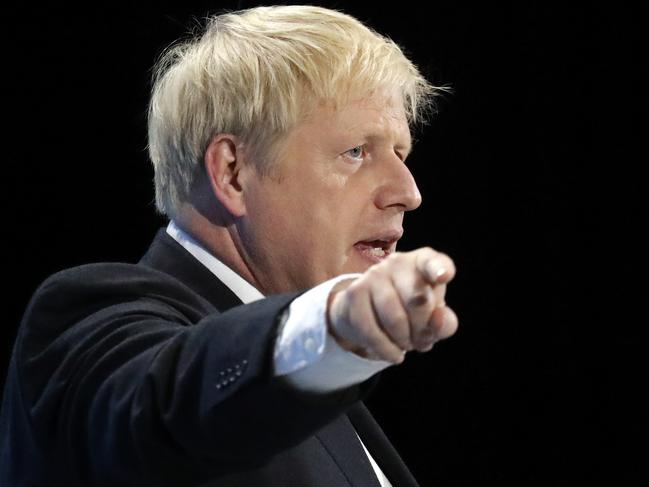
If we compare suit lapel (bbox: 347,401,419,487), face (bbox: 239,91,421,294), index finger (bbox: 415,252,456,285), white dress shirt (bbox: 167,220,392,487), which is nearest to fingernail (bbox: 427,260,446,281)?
index finger (bbox: 415,252,456,285)

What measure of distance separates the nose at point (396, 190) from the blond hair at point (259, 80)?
0.13 meters

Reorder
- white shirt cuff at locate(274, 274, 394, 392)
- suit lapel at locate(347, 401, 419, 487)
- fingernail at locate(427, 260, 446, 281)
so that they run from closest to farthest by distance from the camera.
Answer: fingernail at locate(427, 260, 446, 281)
white shirt cuff at locate(274, 274, 394, 392)
suit lapel at locate(347, 401, 419, 487)

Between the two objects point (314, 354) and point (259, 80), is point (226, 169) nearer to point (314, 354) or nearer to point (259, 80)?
point (259, 80)

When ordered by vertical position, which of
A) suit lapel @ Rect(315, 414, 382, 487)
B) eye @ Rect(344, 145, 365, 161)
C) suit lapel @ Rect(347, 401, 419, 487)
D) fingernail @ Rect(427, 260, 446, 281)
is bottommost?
suit lapel @ Rect(347, 401, 419, 487)

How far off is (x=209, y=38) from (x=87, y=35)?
42.7 inches

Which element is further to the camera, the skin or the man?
the skin

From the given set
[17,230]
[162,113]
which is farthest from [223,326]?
Result: [17,230]

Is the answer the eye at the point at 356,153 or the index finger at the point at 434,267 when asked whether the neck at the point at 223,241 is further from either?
the index finger at the point at 434,267

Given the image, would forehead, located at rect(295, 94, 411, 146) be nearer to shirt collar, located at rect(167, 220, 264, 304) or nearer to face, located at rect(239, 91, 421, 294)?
face, located at rect(239, 91, 421, 294)

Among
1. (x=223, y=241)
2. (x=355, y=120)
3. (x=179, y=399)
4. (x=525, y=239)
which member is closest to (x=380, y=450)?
(x=223, y=241)

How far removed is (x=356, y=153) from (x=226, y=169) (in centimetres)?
21

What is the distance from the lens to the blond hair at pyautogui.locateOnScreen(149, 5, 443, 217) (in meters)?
1.63

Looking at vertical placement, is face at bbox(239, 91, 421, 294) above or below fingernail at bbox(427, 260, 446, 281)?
below

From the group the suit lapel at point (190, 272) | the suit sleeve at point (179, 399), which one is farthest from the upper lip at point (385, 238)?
the suit sleeve at point (179, 399)
